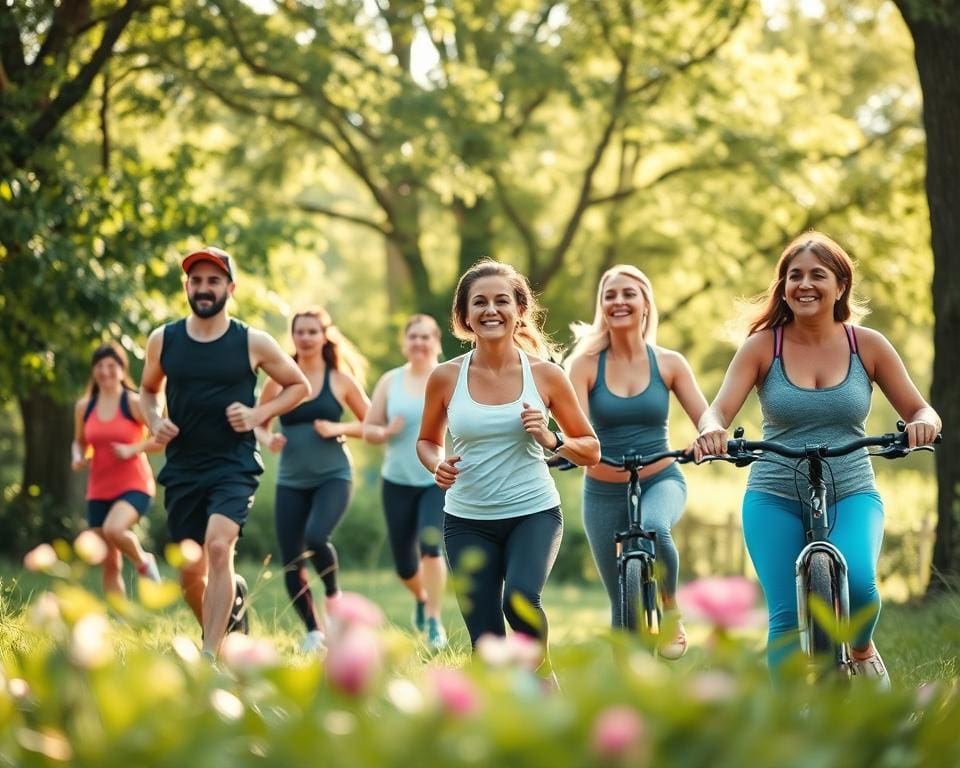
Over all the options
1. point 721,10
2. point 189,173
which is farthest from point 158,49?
point 721,10

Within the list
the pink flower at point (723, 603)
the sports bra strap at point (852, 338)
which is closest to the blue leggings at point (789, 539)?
the sports bra strap at point (852, 338)

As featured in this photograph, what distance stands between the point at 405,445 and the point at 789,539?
4.64 m

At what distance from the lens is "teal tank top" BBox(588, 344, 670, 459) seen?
24.9ft

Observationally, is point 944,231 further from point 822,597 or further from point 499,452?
point 822,597

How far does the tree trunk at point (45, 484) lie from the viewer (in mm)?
17000

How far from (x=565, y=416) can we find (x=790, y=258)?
1133mm

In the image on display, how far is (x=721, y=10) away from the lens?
56.8 ft

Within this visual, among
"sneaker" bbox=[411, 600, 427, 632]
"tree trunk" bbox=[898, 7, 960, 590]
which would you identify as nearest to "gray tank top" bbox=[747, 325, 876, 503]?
"sneaker" bbox=[411, 600, 427, 632]

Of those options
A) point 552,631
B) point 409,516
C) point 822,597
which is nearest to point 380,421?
point 409,516

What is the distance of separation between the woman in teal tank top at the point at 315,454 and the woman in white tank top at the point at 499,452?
120 inches

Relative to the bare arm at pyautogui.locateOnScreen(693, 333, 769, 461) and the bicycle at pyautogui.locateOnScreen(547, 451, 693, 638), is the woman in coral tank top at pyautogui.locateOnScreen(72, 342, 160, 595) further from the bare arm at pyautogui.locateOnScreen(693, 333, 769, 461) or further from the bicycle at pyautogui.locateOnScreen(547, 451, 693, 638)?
the bare arm at pyautogui.locateOnScreen(693, 333, 769, 461)

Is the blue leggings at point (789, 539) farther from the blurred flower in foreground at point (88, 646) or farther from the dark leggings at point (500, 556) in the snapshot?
the blurred flower in foreground at point (88, 646)

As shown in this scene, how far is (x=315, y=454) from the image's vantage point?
9.34 metres

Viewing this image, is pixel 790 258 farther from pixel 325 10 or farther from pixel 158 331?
pixel 325 10
